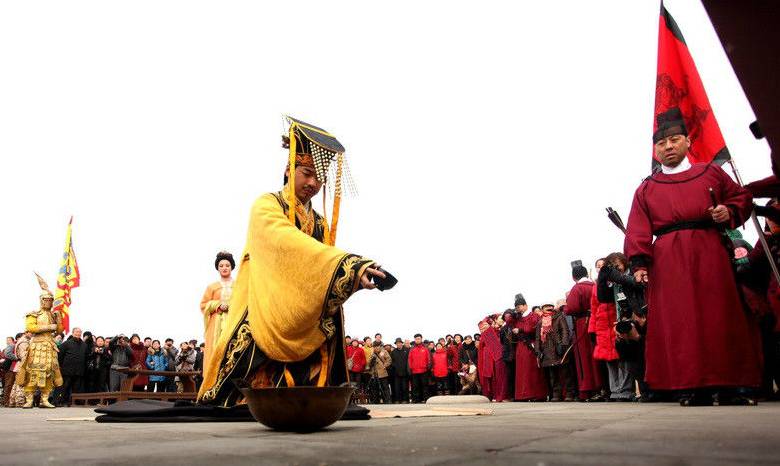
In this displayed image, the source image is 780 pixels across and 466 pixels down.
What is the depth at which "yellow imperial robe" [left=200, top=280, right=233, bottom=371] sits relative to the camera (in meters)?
7.42

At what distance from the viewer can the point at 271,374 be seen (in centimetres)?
428

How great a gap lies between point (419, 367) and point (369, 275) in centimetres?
1395

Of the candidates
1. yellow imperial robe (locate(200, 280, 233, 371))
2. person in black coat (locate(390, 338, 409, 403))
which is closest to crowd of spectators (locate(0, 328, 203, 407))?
person in black coat (locate(390, 338, 409, 403))

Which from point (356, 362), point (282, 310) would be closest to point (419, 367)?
point (356, 362)

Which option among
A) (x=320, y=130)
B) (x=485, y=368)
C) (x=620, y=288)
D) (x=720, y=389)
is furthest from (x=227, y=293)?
(x=485, y=368)

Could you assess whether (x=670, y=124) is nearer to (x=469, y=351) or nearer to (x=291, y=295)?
(x=291, y=295)

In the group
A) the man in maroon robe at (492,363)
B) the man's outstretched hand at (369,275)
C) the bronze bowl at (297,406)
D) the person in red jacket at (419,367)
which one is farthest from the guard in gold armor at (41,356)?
the bronze bowl at (297,406)

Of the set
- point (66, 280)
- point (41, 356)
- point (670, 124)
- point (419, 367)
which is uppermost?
point (66, 280)

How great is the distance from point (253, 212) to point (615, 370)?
224 inches

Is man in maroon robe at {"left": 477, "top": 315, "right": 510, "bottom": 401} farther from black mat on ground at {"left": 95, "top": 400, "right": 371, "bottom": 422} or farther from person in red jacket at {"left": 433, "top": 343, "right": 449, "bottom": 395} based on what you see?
black mat on ground at {"left": 95, "top": 400, "right": 371, "bottom": 422}

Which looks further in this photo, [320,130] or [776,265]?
[320,130]

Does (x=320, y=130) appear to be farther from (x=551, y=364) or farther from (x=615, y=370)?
(x=551, y=364)

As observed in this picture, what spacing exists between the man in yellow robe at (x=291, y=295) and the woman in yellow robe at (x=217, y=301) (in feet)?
9.39

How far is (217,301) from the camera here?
7555 millimetres
